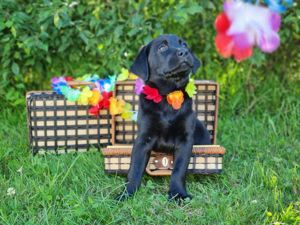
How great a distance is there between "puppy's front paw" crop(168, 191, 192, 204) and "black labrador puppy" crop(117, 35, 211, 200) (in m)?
A: 0.04

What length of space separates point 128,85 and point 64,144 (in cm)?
51

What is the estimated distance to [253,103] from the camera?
3680mm

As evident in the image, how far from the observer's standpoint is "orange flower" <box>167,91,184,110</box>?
2.34 m

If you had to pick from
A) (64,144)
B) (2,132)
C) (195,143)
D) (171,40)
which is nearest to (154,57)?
(171,40)

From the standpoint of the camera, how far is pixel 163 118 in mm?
2320

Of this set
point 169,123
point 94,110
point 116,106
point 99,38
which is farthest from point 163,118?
point 99,38

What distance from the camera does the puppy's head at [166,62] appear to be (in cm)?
219

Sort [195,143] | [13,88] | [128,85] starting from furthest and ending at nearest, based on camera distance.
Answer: [13,88]
[128,85]
[195,143]

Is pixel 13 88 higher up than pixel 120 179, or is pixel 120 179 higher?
pixel 13 88

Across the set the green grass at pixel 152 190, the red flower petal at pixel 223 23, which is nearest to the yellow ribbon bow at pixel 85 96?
the green grass at pixel 152 190

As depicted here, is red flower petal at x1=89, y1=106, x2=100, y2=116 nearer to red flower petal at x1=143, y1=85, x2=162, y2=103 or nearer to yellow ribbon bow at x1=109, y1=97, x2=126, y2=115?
yellow ribbon bow at x1=109, y1=97, x2=126, y2=115

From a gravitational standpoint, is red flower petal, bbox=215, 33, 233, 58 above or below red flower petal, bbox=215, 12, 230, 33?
below

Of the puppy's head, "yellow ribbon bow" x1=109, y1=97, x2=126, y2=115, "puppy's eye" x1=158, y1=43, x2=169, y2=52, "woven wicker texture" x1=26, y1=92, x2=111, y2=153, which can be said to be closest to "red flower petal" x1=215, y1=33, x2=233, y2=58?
the puppy's head

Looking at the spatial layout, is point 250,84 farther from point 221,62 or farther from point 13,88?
point 13,88
